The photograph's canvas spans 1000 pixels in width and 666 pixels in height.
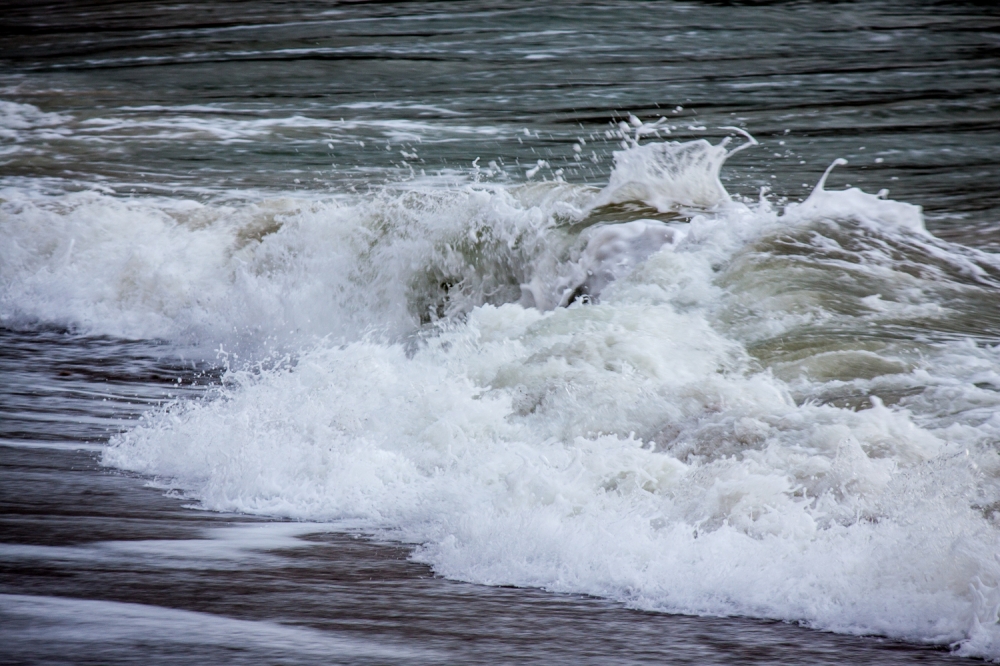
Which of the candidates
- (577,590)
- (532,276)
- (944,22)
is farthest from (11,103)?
(577,590)

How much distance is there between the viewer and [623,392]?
521cm

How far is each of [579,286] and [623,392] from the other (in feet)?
9.07

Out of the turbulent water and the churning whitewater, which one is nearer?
the churning whitewater

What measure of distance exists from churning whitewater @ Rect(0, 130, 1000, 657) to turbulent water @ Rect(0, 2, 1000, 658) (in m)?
0.02

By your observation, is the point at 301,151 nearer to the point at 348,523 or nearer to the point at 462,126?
the point at 462,126

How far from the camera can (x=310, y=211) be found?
403 inches

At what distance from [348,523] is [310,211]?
6271 millimetres

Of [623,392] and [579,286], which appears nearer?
[623,392]

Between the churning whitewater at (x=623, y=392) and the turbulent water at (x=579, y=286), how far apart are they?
2 cm

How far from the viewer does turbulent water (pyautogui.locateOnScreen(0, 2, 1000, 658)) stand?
3.79m

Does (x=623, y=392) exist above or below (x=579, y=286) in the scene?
above

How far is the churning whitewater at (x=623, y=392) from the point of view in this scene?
354cm

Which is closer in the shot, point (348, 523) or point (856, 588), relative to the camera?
point (856, 588)

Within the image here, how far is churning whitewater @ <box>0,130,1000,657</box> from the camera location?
3543 mm
